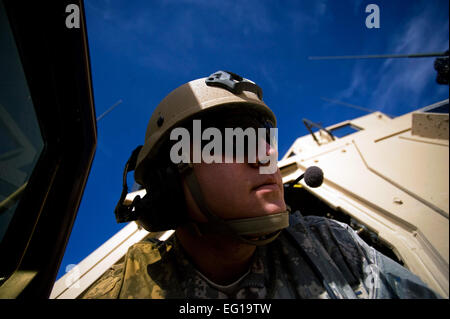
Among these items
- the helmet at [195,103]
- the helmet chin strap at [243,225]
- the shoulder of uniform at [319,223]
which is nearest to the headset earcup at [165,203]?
the helmet chin strap at [243,225]

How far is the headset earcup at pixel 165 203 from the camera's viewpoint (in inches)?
32.4

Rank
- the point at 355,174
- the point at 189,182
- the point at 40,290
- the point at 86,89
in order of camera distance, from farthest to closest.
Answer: the point at 355,174
the point at 86,89
the point at 189,182
the point at 40,290

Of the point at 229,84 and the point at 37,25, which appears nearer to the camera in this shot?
the point at 37,25

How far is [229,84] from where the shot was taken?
1.00m

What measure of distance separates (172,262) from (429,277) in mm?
1319

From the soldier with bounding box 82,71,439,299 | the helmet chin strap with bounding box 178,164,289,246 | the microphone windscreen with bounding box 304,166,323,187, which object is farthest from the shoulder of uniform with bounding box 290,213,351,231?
the helmet chin strap with bounding box 178,164,289,246

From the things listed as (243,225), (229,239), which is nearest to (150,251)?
(229,239)

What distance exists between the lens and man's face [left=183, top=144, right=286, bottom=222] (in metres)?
0.76

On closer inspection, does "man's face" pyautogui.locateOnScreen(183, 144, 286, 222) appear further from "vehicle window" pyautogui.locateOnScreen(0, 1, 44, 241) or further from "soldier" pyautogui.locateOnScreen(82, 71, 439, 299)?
"vehicle window" pyautogui.locateOnScreen(0, 1, 44, 241)

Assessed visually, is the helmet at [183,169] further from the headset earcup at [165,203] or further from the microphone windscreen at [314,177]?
the microphone windscreen at [314,177]

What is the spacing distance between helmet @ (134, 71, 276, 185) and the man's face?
332 mm

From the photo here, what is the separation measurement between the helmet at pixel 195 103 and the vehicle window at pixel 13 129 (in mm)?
543

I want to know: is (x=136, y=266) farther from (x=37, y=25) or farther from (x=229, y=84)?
(x=37, y=25)

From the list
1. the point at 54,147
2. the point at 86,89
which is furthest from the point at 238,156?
the point at 54,147
